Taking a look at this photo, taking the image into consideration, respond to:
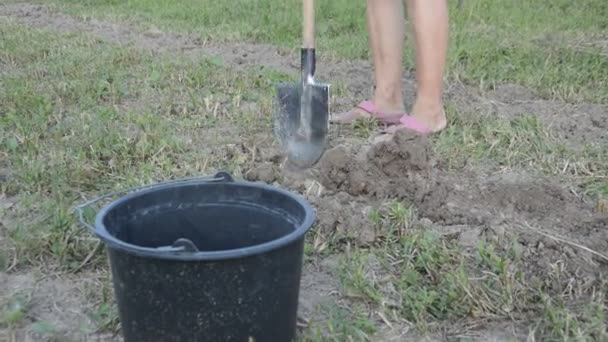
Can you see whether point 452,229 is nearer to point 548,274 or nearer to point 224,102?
point 548,274

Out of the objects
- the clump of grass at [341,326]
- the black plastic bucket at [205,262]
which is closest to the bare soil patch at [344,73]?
the clump of grass at [341,326]

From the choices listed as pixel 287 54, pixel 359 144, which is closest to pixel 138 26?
pixel 287 54

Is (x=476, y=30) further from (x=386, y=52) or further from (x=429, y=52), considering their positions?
(x=429, y=52)

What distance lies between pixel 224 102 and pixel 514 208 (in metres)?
1.65

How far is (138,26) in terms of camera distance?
5.59 m

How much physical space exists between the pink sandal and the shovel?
15.6 inches

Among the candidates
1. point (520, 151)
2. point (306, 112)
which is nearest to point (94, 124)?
point (306, 112)

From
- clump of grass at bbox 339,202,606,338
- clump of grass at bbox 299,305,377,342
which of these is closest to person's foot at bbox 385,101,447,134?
clump of grass at bbox 339,202,606,338

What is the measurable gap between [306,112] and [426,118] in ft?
1.91

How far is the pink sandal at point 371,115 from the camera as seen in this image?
10.7ft

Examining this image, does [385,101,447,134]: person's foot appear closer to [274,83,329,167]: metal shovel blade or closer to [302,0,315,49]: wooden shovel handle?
[274,83,329,167]: metal shovel blade

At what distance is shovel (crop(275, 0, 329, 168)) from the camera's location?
2.85 m

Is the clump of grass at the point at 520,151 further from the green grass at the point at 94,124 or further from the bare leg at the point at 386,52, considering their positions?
the green grass at the point at 94,124

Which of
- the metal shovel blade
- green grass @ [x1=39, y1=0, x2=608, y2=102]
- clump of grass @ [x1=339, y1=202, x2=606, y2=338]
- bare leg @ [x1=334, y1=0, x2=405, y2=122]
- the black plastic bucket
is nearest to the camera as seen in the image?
the black plastic bucket
